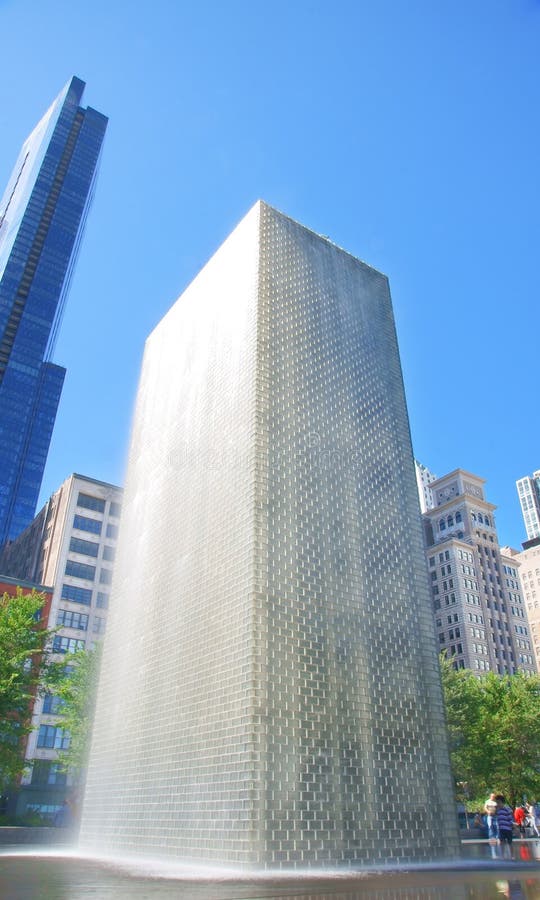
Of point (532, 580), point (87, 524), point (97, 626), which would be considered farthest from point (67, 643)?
point (532, 580)

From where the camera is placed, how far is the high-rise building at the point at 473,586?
320 ft

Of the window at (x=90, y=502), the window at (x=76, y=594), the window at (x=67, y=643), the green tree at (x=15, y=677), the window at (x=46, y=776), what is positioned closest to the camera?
the green tree at (x=15, y=677)

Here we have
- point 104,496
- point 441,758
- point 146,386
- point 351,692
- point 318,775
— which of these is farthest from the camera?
point 104,496

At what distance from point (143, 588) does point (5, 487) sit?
129 meters

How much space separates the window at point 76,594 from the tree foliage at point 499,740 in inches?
1625

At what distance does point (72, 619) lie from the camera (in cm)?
6519

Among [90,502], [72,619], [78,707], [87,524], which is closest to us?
[78,707]

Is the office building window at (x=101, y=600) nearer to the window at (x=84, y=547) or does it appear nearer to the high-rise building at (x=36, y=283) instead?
the window at (x=84, y=547)

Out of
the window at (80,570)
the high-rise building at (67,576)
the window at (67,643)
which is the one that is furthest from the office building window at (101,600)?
the window at (67,643)

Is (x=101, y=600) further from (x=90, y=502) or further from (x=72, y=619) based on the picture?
(x=90, y=502)

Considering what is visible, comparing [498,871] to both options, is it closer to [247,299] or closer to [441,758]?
[441,758]

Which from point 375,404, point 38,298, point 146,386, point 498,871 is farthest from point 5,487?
→ point 498,871

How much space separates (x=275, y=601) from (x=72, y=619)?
5695 centimetres

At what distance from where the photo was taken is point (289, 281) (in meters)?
20.8
